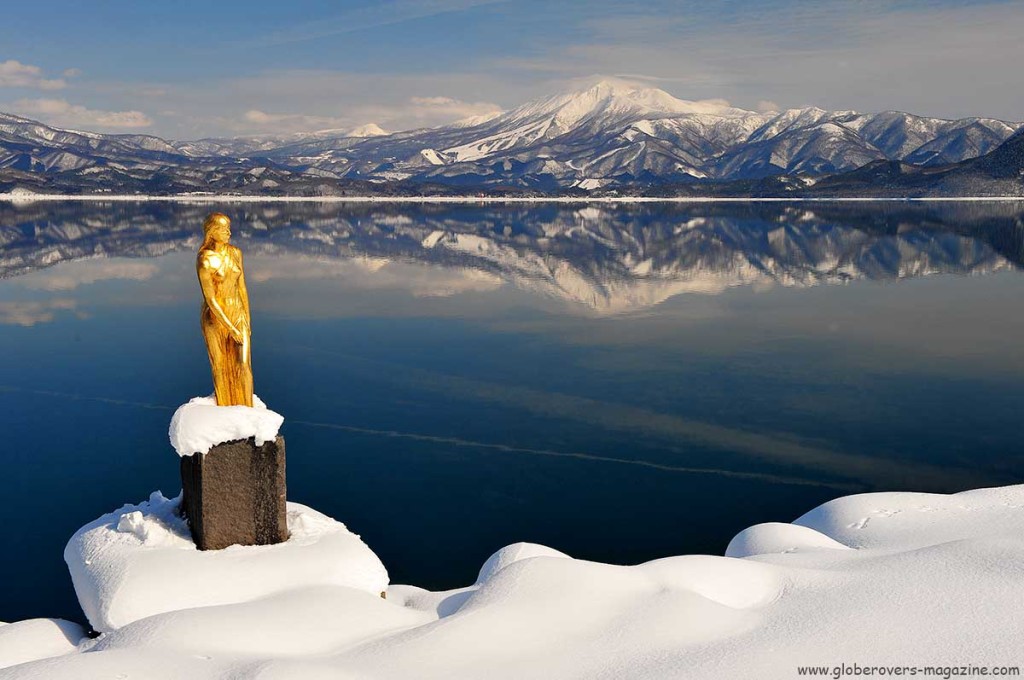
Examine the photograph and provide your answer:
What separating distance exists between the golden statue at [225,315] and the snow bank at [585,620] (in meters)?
2.19

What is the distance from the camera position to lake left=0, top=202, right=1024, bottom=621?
15.3 meters

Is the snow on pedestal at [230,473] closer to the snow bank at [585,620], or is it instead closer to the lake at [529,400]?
the snow bank at [585,620]

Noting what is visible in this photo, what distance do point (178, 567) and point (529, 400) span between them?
40.7 ft

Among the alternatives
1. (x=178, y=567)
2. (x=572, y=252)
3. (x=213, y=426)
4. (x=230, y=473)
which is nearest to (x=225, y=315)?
(x=213, y=426)

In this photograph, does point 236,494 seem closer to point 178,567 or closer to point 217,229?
point 178,567

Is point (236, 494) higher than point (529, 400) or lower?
higher

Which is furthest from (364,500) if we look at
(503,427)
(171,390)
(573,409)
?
(171,390)

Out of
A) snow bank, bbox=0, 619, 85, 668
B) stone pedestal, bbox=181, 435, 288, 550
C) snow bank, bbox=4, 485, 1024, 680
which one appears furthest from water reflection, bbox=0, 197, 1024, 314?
snow bank, bbox=0, 619, 85, 668

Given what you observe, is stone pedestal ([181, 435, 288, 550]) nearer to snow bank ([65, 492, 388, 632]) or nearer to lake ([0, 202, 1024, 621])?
snow bank ([65, 492, 388, 632])

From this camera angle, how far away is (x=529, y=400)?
2259 centimetres

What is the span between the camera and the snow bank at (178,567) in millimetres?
10656

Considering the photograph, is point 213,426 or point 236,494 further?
point 236,494

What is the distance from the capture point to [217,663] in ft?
29.0

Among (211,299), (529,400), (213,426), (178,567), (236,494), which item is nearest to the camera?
(178,567)
